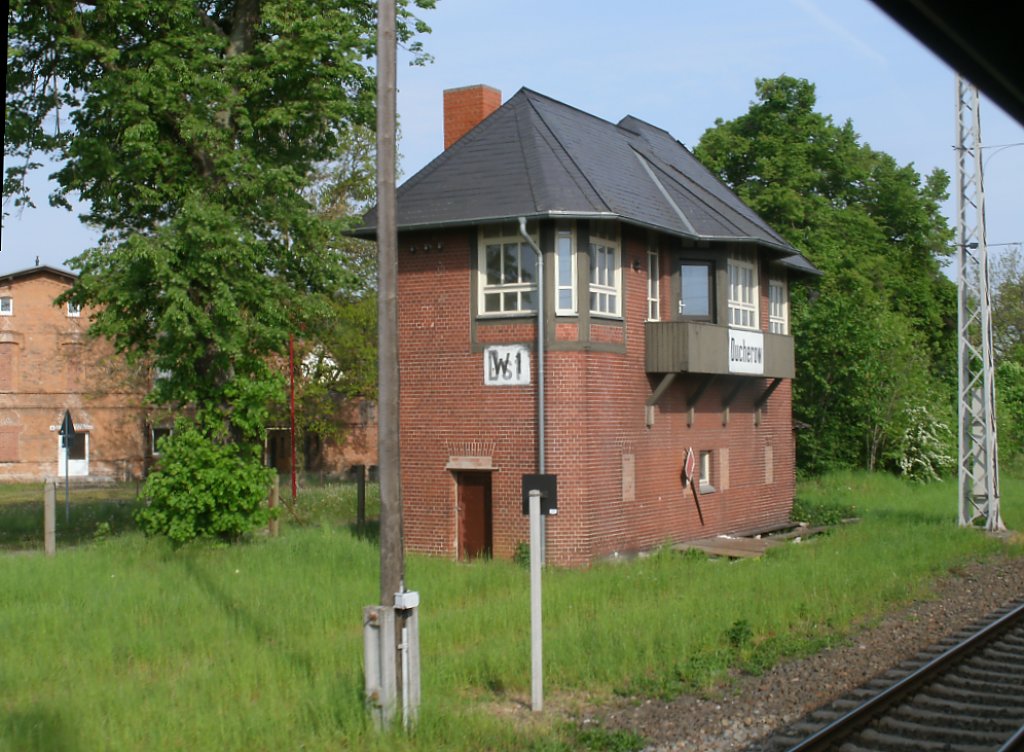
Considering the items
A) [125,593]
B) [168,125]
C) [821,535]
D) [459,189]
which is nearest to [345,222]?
[459,189]

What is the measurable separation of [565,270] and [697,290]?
427 centimetres

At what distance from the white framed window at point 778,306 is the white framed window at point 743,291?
1.35 metres

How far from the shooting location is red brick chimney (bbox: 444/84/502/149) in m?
24.4

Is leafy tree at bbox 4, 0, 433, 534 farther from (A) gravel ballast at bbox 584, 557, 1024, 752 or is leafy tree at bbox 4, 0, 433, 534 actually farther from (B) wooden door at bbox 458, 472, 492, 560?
(A) gravel ballast at bbox 584, 557, 1024, 752

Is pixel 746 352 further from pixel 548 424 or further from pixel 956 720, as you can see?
pixel 956 720

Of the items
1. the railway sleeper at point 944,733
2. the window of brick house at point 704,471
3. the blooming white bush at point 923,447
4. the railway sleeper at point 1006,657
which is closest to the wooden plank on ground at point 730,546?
the window of brick house at point 704,471

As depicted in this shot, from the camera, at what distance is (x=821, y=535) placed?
2395 centimetres

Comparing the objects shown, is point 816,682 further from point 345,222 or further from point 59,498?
point 59,498

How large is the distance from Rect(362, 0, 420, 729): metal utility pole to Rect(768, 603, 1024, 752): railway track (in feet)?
9.73

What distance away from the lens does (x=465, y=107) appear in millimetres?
24562

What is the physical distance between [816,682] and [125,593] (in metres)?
9.12

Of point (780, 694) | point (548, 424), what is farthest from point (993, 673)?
point (548, 424)

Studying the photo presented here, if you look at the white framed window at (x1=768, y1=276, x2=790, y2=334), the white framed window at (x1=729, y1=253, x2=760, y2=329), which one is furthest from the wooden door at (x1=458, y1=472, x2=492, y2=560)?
the white framed window at (x1=768, y1=276, x2=790, y2=334)

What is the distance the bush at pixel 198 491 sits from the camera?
19.8 meters
